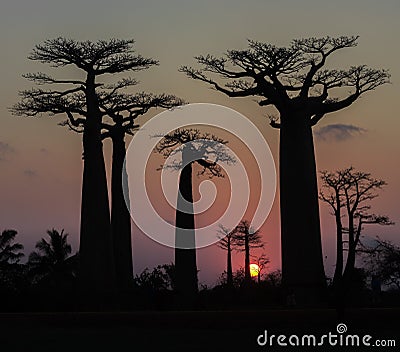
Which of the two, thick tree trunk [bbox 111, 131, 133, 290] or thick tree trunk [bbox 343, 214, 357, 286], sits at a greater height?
thick tree trunk [bbox 111, 131, 133, 290]

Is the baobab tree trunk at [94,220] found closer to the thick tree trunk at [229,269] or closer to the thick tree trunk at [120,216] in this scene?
the thick tree trunk at [120,216]

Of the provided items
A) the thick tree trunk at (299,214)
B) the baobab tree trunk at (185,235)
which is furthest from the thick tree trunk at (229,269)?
the thick tree trunk at (299,214)

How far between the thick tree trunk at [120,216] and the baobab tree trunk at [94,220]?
4364 mm

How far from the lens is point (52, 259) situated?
4106 centimetres

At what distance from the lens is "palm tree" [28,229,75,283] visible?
130 feet

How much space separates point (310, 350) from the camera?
43.6ft

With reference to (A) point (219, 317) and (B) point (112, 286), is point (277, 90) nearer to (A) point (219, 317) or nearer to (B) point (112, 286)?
(B) point (112, 286)

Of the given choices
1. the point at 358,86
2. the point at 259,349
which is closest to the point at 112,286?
the point at 358,86

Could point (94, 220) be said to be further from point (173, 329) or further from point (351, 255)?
point (173, 329)

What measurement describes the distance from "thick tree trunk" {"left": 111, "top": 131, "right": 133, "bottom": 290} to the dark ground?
44.3ft

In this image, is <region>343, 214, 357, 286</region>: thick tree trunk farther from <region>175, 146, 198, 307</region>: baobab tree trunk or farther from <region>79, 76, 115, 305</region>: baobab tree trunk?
<region>79, 76, 115, 305</region>: baobab tree trunk

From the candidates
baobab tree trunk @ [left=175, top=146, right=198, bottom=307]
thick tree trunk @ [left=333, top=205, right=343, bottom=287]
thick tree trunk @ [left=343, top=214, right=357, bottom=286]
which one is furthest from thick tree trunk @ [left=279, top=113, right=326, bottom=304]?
baobab tree trunk @ [left=175, top=146, right=198, bottom=307]

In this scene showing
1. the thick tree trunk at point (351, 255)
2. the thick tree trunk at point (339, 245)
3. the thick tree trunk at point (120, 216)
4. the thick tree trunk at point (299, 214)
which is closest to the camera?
the thick tree trunk at point (299, 214)

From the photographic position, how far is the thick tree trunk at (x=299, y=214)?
1067 inches
